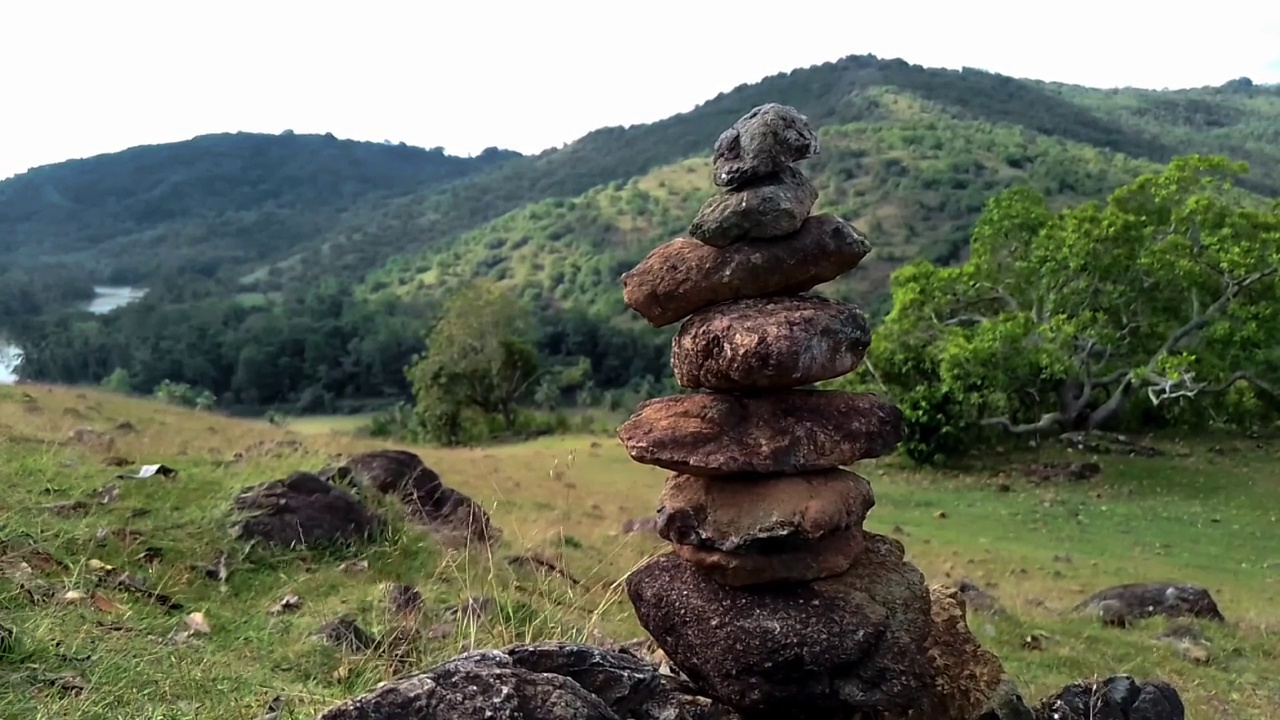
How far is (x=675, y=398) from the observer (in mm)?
5949

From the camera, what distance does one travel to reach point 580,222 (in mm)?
96562

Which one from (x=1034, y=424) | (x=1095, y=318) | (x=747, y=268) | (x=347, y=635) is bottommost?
(x=1034, y=424)

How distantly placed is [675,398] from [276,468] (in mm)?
7406

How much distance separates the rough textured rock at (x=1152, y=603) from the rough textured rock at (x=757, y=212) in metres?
9.13

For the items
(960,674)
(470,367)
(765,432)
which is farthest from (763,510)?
(470,367)

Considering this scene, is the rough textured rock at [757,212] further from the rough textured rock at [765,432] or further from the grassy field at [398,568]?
the grassy field at [398,568]

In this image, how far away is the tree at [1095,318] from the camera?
24391 mm

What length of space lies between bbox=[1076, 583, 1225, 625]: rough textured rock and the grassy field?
1.42ft

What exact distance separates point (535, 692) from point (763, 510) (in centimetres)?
170

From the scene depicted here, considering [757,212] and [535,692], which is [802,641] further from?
[757,212]

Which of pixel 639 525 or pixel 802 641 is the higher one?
pixel 802 641

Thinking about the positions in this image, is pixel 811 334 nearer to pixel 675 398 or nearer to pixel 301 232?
pixel 675 398

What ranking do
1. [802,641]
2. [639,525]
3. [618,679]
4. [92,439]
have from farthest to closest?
[639,525]
[92,439]
[802,641]
[618,679]

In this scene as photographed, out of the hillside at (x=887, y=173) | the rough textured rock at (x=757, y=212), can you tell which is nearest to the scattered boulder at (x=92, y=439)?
the rough textured rock at (x=757, y=212)
